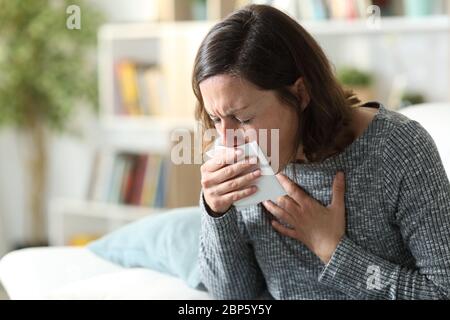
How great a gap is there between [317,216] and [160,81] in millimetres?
1841

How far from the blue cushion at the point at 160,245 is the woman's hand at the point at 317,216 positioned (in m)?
0.32

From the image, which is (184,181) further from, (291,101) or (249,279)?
(291,101)

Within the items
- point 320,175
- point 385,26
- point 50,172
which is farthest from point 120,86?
point 320,175

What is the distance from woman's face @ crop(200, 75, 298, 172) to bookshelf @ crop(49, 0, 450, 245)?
1460 mm

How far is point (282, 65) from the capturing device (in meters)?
1.09

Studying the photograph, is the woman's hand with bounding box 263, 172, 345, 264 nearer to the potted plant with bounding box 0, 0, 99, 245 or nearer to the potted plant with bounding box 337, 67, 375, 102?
the potted plant with bounding box 337, 67, 375, 102

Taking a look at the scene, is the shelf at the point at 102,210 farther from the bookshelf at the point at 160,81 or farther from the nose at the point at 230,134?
the nose at the point at 230,134

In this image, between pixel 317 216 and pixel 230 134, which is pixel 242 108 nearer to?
pixel 230 134

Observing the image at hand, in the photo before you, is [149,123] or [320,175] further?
[149,123]

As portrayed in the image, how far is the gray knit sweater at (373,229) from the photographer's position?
1.10 m

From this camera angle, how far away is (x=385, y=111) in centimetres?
118

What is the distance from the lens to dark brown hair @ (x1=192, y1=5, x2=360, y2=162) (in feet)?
3.53

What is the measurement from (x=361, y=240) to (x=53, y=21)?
89.8 inches

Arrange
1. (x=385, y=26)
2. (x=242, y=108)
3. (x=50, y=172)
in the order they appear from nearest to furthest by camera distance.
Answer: (x=242, y=108) → (x=385, y=26) → (x=50, y=172)
